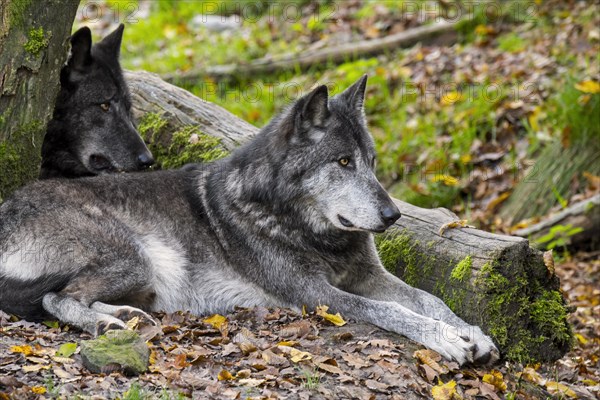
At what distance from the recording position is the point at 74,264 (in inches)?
214

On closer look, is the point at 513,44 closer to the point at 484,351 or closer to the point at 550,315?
the point at 550,315

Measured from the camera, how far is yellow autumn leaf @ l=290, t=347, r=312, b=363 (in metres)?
4.84

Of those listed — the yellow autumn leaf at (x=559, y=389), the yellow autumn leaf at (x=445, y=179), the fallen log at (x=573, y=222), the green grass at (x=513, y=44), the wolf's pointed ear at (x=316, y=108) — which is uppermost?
the wolf's pointed ear at (x=316, y=108)

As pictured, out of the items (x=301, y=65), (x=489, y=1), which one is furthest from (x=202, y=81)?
(x=489, y=1)

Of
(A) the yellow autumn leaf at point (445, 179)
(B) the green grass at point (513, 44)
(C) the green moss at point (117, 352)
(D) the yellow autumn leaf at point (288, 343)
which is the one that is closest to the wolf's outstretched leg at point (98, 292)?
(C) the green moss at point (117, 352)

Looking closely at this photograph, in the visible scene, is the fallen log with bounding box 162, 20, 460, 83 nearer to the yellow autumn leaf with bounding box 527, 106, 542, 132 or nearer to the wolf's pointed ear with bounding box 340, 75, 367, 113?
the yellow autumn leaf with bounding box 527, 106, 542, 132

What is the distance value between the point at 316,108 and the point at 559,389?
2669 millimetres

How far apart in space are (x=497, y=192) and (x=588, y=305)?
2.44 meters

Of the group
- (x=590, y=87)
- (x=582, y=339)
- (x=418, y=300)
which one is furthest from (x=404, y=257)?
(x=590, y=87)

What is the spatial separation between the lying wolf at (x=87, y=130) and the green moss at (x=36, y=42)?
24.1 inches

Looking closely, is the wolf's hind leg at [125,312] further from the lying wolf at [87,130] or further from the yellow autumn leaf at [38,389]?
the lying wolf at [87,130]

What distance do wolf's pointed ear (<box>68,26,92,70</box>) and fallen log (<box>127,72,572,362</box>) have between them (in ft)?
9.95

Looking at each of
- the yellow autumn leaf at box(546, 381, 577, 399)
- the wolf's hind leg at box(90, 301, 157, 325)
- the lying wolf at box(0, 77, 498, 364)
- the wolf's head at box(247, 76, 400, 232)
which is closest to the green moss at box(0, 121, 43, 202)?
the lying wolf at box(0, 77, 498, 364)

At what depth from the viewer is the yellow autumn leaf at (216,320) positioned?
555 cm
